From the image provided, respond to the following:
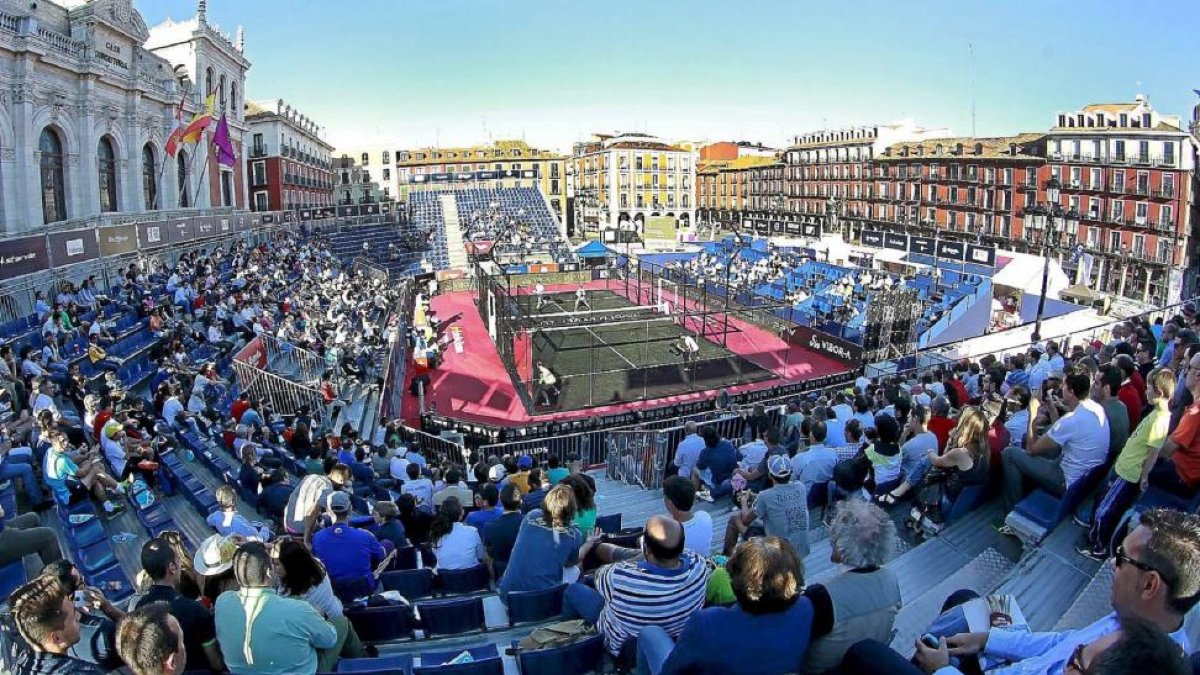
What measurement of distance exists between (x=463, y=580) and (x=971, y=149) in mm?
66735

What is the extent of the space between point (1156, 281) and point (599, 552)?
5559cm

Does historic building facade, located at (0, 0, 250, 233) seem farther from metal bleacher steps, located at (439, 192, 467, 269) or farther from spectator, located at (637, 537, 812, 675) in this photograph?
spectator, located at (637, 537, 812, 675)

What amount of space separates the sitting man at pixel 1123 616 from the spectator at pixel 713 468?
620cm

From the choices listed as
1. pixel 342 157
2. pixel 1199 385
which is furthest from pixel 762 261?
pixel 342 157

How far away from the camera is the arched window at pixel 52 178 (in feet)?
90.3

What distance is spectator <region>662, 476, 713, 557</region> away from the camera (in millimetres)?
5648

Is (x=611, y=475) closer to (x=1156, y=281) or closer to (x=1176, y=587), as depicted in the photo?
(x=1176, y=587)

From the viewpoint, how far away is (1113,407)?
7.15 metres

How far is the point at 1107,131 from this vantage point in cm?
5044

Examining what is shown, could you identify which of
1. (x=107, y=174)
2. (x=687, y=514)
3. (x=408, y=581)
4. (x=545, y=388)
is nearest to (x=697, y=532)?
A: (x=687, y=514)

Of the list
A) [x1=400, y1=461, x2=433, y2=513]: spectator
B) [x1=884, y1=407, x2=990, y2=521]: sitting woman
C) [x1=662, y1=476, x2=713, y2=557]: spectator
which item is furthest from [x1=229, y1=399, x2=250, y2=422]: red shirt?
[x1=884, y1=407, x2=990, y2=521]: sitting woman

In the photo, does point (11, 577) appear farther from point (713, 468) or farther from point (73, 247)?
point (73, 247)

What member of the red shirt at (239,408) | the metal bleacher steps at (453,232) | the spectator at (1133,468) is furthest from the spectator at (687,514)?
the metal bleacher steps at (453,232)

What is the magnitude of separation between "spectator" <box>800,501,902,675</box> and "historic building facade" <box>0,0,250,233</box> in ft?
98.5
